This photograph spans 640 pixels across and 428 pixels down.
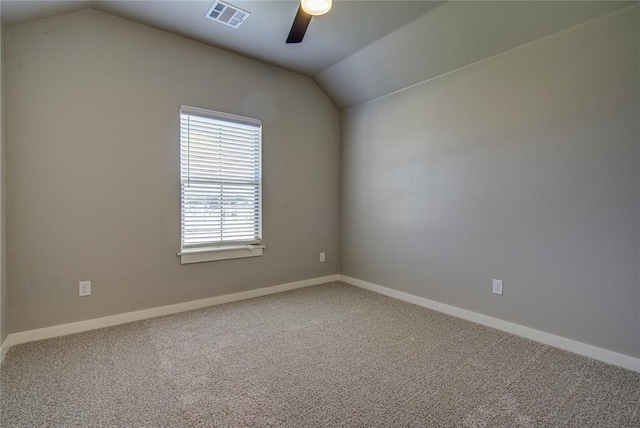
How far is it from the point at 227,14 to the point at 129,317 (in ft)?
8.98

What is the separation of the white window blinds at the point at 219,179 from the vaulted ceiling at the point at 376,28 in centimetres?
77

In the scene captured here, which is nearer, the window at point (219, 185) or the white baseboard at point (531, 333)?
the white baseboard at point (531, 333)

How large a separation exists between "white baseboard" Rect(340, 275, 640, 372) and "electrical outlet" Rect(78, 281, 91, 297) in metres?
2.90

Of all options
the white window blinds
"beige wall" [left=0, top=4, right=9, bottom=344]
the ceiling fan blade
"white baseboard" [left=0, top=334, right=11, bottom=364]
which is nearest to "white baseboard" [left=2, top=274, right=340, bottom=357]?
"white baseboard" [left=0, top=334, right=11, bottom=364]

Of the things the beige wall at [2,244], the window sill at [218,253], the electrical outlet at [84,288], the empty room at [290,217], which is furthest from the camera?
the window sill at [218,253]

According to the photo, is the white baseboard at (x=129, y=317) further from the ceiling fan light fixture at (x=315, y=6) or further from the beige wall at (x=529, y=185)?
the ceiling fan light fixture at (x=315, y=6)

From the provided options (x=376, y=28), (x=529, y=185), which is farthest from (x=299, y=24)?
(x=529, y=185)

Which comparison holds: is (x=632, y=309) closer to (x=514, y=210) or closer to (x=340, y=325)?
(x=514, y=210)

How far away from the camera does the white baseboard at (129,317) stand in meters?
2.43

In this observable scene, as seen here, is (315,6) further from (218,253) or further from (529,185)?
(218,253)

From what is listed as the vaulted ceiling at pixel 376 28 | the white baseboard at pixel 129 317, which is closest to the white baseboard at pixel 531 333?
the white baseboard at pixel 129 317

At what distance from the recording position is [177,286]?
3111 mm

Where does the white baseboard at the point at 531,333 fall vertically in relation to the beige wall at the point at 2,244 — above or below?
below

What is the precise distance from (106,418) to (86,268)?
4.89 ft
